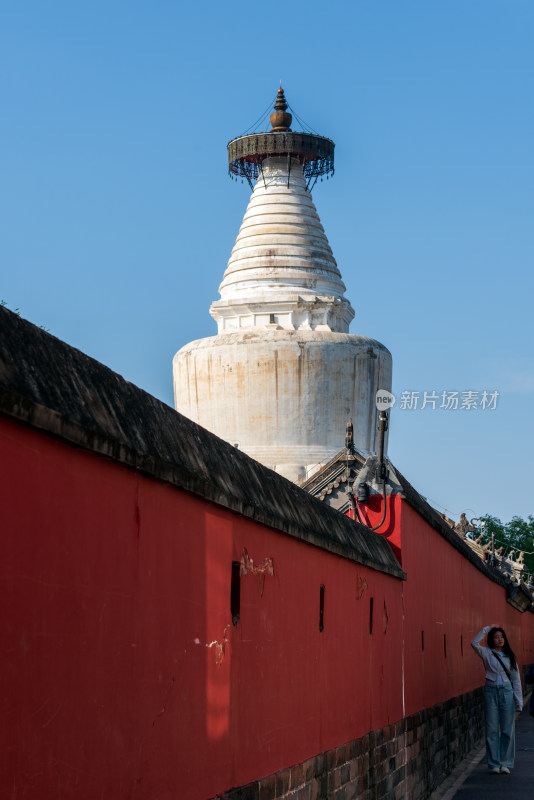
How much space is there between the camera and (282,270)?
36.8 m

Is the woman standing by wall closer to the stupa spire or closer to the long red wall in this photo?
the long red wall

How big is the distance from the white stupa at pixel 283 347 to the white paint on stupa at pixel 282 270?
0.03m

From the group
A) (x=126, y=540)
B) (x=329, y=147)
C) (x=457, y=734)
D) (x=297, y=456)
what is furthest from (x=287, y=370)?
(x=126, y=540)

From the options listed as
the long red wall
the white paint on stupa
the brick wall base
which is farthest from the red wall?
the white paint on stupa

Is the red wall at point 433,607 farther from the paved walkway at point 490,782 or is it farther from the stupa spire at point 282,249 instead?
the stupa spire at point 282,249

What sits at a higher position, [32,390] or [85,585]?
[32,390]

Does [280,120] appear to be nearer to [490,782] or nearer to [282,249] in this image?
[282,249]

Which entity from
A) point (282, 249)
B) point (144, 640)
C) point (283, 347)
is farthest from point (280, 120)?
point (144, 640)

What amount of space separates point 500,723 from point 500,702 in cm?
23

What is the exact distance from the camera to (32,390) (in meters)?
3.75

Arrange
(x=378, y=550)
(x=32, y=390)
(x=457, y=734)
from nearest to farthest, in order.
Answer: (x=32, y=390)
(x=378, y=550)
(x=457, y=734)

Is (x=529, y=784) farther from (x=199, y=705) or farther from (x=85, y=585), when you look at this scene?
(x=85, y=585)

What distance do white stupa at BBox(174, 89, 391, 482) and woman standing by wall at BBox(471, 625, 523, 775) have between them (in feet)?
72.6

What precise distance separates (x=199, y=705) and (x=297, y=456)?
30172 mm
